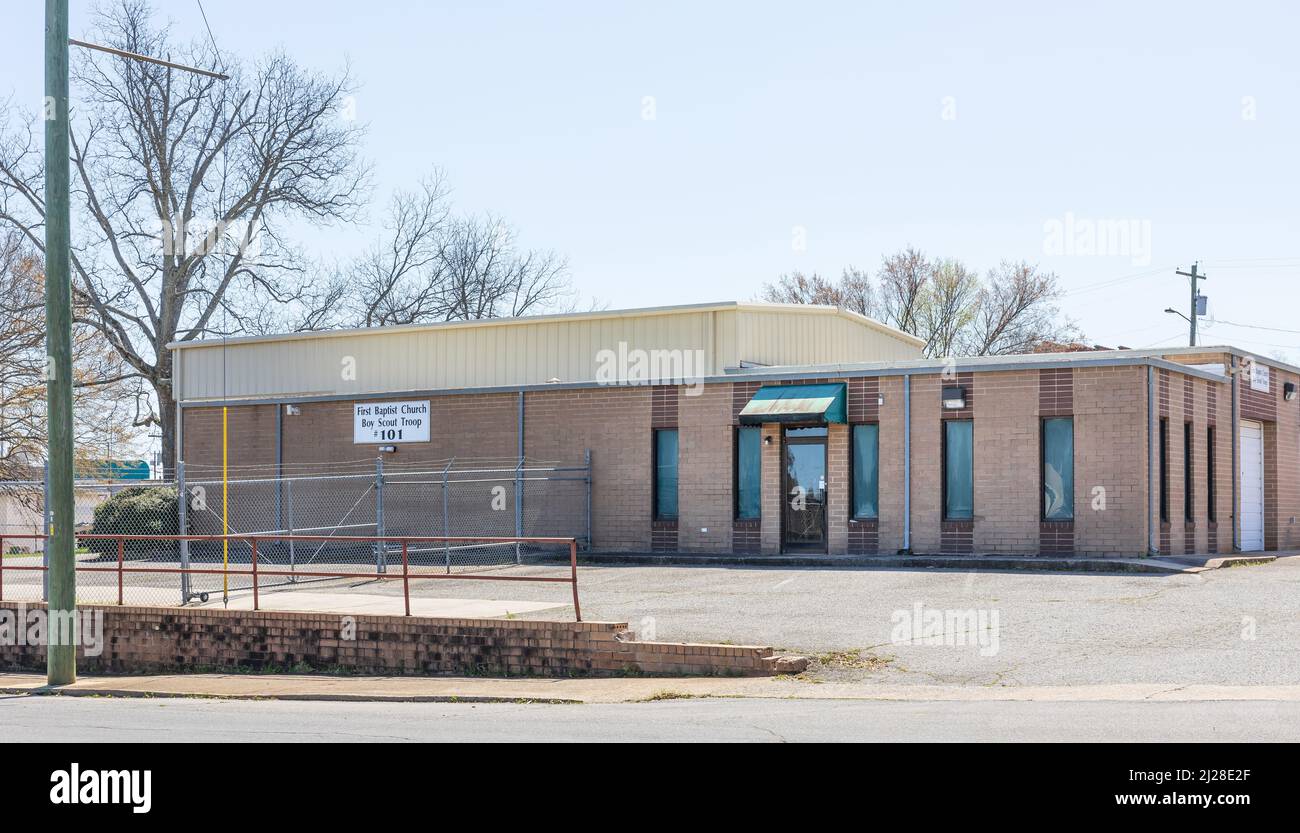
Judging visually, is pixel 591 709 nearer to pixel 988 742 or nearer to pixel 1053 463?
pixel 988 742

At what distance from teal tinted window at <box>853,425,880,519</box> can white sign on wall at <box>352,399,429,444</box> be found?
10.1 metres

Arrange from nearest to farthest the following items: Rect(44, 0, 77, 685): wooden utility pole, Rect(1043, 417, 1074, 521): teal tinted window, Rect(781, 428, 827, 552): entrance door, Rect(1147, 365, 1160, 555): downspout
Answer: Rect(44, 0, 77, 685): wooden utility pole, Rect(1147, 365, 1160, 555): downspout, Rect(1043, 417, 1074, 521): teal tinted window, Rect(781, 428, 827, 552): entrance door

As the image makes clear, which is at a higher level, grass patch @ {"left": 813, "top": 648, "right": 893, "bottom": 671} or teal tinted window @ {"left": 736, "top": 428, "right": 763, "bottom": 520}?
teal tinted window @ {"left": 736, "top": 428, "right": 763, "bottom": 520}

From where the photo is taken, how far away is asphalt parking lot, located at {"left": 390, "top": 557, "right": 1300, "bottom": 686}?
1359 cm

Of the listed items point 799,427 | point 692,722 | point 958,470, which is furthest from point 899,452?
point 692,722

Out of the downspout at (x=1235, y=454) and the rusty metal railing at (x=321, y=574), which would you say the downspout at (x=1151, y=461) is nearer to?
the downspout at (x=1235, y=454)

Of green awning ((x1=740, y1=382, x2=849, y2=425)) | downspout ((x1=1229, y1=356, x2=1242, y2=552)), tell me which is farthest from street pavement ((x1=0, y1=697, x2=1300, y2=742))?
downspout ((x1=1229, y1=356, x2=1242, y2=552))

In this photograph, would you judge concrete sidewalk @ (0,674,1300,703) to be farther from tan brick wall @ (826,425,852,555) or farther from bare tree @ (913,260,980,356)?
bare tree @ (913,260,980,356)

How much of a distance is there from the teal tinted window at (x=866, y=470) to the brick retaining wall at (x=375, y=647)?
11126mm

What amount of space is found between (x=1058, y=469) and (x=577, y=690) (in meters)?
12.7

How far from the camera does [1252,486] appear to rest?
29266 mm

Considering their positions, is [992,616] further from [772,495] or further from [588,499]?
[588,499]
